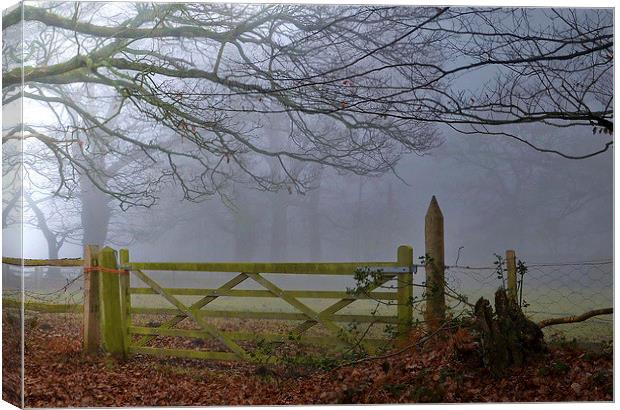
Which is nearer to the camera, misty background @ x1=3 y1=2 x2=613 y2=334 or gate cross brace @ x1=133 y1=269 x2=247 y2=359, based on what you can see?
misty background @ x1=3 y1=2 x2=613 y2=334

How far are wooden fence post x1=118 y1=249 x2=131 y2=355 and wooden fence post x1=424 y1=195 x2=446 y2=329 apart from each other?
233 cm

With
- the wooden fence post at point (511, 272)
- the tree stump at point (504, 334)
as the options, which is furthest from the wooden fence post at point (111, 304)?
the wooden fence post at point (511, 272)

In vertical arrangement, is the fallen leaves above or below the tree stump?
below

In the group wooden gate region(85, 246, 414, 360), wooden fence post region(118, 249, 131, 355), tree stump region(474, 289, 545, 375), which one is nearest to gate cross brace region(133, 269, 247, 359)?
wooden gate region(85, 246, 414, 360)

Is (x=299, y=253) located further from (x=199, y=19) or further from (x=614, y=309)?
(x=614, y=309)

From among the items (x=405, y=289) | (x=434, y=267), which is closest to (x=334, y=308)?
(x=405, y=289)

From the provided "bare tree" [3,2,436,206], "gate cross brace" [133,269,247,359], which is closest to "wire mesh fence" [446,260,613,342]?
"bare tree" [3,2,436,206]

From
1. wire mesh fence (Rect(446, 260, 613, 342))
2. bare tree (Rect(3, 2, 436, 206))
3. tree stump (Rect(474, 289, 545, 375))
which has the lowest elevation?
tree stump (Rect(474, 289, 545, 375))

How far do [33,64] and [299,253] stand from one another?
2.49m

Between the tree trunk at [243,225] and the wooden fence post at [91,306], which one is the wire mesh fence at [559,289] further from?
the wooden fence post at [91,306]

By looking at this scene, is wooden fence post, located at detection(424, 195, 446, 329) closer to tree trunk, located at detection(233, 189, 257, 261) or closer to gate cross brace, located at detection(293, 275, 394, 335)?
gate cross brace, located at detection(293, 275, 394, 335)

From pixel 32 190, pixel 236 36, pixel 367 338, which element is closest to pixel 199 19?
pixel 236 36

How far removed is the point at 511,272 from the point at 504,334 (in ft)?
1.63

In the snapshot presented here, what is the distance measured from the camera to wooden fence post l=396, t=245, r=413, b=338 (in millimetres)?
8547
